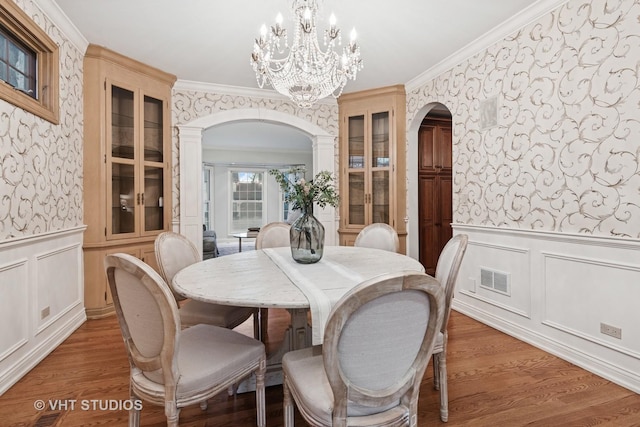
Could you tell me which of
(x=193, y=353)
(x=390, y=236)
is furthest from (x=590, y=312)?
(x=193, y=353)

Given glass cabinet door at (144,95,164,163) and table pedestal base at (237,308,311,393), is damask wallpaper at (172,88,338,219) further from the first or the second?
table pedestal base at (237,308,311,393)

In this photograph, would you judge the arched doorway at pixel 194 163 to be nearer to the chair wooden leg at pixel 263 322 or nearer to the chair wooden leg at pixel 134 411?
the chair wooden leg at pixel 263 322

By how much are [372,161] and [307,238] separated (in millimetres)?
2598

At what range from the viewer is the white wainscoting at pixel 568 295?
6.58 ft

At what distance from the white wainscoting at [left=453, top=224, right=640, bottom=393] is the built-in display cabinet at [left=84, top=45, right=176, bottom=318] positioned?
3.46m

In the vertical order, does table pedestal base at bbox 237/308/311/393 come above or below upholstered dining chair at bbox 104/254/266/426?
below

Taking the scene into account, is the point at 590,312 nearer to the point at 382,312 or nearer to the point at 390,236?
the point at 390,236

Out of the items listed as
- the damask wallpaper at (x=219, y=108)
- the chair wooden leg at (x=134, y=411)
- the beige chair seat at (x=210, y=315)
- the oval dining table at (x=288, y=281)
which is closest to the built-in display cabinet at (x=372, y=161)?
the damask wallpaper at (x=219, y=108)

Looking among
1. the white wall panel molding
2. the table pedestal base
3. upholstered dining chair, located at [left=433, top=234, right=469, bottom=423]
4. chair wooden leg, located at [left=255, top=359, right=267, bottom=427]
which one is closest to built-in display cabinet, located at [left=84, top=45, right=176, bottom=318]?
the table pedestal base

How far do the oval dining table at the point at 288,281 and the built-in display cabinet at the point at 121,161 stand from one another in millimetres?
1758

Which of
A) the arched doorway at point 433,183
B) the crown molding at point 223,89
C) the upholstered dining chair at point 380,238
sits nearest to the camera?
the upholstered dining chair at point 380,238

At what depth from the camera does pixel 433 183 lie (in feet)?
15.1

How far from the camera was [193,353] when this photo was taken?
4.61 feet

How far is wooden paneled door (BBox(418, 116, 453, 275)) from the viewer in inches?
180
